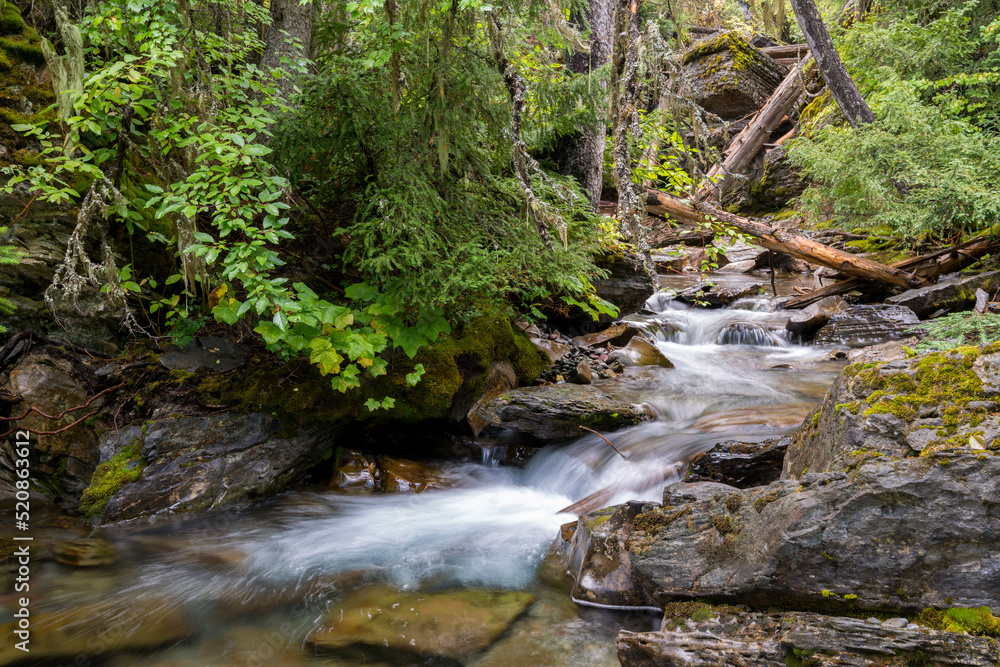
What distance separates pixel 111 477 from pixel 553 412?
4059 mm

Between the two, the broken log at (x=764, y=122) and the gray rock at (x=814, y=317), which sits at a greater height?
the broken log at (x=764, y=122)

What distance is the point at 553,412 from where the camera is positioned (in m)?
5.50

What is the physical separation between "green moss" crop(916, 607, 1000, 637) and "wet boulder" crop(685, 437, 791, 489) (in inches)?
71.2

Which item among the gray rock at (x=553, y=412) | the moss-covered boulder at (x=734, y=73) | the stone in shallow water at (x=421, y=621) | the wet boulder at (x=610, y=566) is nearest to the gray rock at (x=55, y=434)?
the stone in shallow water at (x=421, y=621)

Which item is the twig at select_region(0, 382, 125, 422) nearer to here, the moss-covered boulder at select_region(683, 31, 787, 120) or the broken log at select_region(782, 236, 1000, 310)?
the broken log at select_region(782, 236, 1000, 310)

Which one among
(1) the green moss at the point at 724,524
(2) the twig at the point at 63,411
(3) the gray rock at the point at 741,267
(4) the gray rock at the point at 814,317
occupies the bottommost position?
(1) the green moss at the point at 724,524

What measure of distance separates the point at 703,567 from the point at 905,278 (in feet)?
31.7

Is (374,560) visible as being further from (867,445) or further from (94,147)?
(94,147)

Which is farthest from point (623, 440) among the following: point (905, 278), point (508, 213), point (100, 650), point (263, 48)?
point (905, 278)

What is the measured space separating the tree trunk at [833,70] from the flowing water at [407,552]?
5.26 metres

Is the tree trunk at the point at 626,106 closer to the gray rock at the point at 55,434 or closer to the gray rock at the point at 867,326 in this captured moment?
the gray rock at the point at 55,434

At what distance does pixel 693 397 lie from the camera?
6.91 m

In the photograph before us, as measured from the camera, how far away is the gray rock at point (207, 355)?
4973mm

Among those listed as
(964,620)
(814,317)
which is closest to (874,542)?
(964,620)
